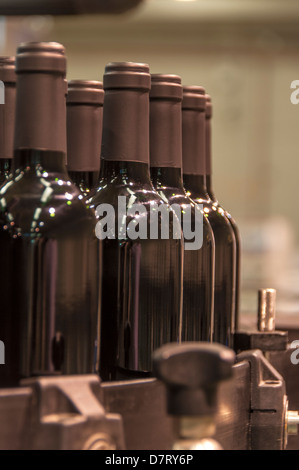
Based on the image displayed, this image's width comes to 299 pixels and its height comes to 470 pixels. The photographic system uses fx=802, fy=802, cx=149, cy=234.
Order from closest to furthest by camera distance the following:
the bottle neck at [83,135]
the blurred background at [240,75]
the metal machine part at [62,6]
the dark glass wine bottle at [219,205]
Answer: the bottle neck at [83,135]
the dark glass wine bottle at [219,205]
the metal machine part at [62,6]
the blurred background at [240,75]

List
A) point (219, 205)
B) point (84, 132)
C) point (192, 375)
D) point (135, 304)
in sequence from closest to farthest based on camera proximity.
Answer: point (192, 375), point (135, 304), point (84, 132), point (219, 205)

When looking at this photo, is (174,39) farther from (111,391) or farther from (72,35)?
(111,391)

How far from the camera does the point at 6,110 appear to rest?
31.6 inches

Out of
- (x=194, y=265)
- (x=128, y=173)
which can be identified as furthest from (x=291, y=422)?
(x=128, y=173)

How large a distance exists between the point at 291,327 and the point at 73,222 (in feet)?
2.15

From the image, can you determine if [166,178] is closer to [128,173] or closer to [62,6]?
[128,173]

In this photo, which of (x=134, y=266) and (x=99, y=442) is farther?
(x=134, y=266)

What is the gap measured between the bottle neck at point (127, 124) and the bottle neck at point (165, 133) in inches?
1.8

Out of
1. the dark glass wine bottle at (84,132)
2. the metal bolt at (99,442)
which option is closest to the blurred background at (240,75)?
the dark glass wine bottle at (84,132)

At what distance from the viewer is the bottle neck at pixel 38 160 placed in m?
0.68

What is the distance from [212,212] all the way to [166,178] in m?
0.11

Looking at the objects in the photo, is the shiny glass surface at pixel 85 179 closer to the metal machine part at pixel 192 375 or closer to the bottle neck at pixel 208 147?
the bottle neck at pixel 208 147
